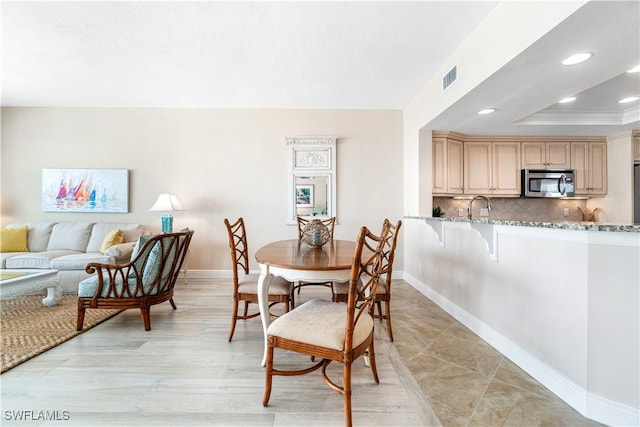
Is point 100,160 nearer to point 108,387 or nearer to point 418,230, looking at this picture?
point 108,387

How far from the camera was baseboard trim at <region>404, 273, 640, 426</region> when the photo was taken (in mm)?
1277

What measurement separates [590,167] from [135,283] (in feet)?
21.1

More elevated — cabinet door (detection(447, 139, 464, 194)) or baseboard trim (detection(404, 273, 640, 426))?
cabinet door (detection(447, 139, 464, 194))

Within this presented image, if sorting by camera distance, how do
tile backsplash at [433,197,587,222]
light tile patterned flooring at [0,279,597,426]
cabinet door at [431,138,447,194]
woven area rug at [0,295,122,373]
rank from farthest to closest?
tile backsplash at [433,197,587,222], cabinet door at [431,138,447,194], woven area rug at [0,295,122,373], light tile patterned flooring at [0,279,597,426]

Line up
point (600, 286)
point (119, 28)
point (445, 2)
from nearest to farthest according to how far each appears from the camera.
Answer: point (600, 286)
point (445, 2)
point (119, 28)

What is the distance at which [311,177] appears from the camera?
4.07m

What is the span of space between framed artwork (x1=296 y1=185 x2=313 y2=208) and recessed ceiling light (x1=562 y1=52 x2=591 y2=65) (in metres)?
3.05

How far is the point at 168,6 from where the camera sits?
6.64ft

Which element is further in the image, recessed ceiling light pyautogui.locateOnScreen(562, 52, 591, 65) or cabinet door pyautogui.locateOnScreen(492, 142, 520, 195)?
cabinet door pyautogui.locateOnScreen(492, 142, 520, 195)

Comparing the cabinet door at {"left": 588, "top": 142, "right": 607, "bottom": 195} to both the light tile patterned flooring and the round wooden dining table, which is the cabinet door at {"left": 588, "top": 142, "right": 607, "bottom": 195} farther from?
the round wooden dining table

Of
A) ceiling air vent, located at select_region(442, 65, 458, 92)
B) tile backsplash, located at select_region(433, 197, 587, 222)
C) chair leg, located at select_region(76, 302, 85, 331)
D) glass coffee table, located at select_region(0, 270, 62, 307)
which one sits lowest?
chair leg, located at select_region(76, 302, 85, 331)

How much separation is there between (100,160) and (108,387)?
3836 mm

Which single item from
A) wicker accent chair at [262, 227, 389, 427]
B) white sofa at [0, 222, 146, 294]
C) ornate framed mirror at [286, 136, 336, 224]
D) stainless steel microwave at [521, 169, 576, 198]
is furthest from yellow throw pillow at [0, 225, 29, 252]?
stainless steel microwave at [521, 169, 576, 198]

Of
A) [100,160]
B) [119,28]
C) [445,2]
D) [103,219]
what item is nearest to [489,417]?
[445,2]
